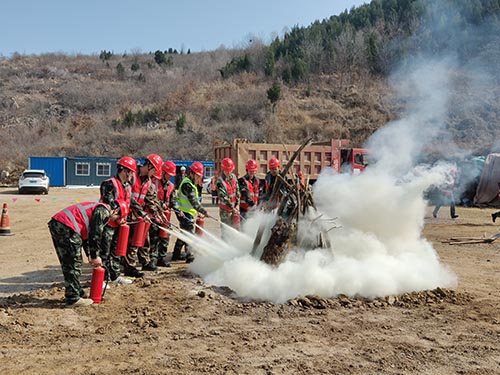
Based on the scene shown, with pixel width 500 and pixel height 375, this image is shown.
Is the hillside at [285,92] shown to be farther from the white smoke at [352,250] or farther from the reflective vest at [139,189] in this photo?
the reflective vest at [139,189]

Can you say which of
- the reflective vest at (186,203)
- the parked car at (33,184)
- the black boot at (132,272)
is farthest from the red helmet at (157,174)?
the parked car at (33,184)

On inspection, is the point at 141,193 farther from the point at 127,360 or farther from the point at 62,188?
the point at 62,188

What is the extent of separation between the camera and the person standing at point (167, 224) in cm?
828

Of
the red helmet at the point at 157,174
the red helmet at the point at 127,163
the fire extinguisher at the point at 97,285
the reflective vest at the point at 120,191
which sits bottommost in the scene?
the fire extinguisher at the point at 97,285

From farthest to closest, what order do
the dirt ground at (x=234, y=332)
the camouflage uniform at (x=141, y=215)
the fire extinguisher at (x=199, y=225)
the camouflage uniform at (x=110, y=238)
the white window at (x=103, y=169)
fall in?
the white window at (x=103, y=169)
the fire extinguisher at (x=199, y=225)
the camouflage uniform at (x=141, y=215)
the camouflage uniform at (x=110, y=238)
the dirt ground at (x=234, y=332)

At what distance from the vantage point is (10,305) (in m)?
6.00

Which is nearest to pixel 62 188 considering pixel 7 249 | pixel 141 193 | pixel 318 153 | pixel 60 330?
pixel 318 153

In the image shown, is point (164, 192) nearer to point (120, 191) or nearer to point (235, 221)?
point (235, 221)

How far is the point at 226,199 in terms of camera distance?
8.92 metres

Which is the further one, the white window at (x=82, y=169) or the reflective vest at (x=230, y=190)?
the white window at (x=82, y=169)

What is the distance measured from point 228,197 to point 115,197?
2.92m

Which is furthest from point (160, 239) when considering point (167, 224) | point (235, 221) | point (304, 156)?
point (304, 156)

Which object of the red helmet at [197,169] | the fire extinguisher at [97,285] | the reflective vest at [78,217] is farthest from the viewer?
the red helmet at [197,169]

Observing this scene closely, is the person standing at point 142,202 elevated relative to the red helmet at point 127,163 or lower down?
lower down
